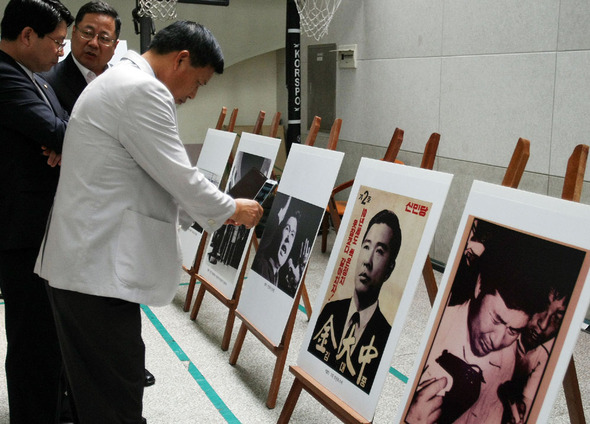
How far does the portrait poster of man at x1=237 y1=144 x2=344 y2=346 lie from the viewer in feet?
8.71

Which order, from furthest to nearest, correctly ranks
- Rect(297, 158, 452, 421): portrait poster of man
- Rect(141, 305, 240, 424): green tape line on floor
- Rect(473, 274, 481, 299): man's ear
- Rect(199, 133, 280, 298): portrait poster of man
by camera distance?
Rect(199, 133, 280, 298): portrait poster of man, Rect(141, 305, 240, 424): green tape line on floor, Rect(297, 158, 452, 421): portrait poster of man, Rect(473, 274, 481, 299): man's ear

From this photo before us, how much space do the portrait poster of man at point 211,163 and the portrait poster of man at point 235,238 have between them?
25 centimetres

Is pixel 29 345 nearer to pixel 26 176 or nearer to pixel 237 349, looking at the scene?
pixel 26 176

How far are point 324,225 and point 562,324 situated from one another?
3815mm

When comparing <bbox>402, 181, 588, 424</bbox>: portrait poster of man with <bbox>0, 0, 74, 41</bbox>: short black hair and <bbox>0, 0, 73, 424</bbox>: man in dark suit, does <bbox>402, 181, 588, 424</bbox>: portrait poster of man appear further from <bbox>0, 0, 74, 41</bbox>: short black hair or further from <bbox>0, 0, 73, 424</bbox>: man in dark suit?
<bbox>0, 0, 74, 41</bbox>: short black hair

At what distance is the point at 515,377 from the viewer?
156cm

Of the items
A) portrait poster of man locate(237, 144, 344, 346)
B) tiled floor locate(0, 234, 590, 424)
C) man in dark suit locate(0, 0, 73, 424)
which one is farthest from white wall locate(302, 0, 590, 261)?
man in dark suit locate(0, 0, 73, 424)

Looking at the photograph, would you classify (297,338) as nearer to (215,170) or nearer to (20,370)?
(215,170)

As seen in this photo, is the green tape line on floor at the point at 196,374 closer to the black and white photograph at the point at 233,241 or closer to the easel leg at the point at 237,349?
the easel leg at the point at 237,349

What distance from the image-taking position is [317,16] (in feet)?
19.9

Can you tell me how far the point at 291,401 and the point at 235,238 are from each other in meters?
1.22

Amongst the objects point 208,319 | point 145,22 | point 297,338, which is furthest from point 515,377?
point 145,22

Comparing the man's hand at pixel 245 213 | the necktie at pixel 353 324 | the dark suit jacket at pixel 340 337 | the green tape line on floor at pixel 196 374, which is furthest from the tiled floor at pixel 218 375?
the man's hand at pixel 245 213

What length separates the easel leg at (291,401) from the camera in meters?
2.36
